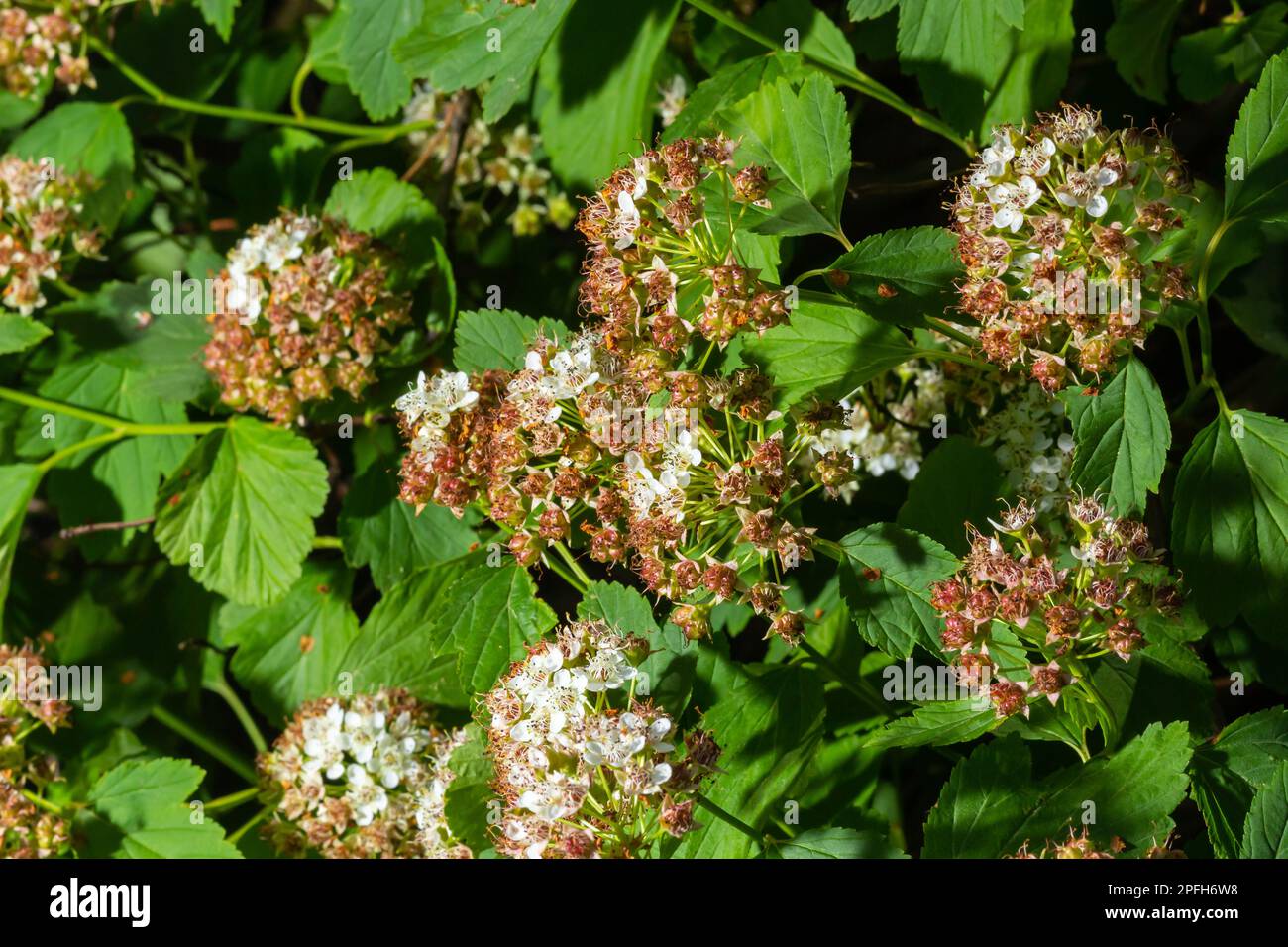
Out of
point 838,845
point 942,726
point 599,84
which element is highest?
point 599,84

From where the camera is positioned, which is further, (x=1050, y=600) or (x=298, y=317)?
(x=298, y=317)

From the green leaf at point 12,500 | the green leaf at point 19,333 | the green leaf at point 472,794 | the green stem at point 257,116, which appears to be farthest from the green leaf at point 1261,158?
the green leaf at point 12,500

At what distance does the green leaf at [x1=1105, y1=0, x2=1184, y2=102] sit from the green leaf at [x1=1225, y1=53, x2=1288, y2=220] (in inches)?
26.1

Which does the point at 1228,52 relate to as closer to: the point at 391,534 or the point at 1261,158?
the point at 1261,158

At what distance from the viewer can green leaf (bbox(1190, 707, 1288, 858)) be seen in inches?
76.3

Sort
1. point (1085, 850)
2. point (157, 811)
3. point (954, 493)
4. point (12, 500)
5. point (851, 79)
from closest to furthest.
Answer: point (1085, 850) → point (954, 493) → point (851, 79) → point (157, 811) → point (12, 500)

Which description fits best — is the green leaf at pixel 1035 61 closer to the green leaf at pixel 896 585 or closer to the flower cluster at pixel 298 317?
the green leaf at pixel 896 585

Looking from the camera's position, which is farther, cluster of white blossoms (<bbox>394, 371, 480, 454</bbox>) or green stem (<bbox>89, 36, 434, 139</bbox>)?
green stem (<bbox>89, 36, 434, 139</bbox>)

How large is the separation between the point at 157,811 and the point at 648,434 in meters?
1.64

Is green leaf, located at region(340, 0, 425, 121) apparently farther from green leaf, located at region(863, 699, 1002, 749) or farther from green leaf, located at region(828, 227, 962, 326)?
green leaf, located at region(863, 699, 1002, 749)

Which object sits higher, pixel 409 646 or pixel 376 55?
pixel 376 55

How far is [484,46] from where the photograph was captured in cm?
260

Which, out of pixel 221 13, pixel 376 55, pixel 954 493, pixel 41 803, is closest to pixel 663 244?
pixel 954 493

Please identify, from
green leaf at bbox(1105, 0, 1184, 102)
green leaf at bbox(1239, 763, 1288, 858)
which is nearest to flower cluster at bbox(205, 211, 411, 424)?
green leaf at bbox(1105, 0, 1184, 102)
